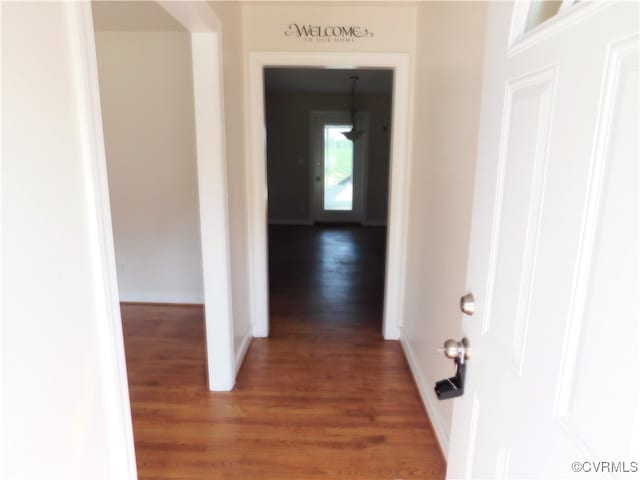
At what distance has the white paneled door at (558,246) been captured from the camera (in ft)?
1.78

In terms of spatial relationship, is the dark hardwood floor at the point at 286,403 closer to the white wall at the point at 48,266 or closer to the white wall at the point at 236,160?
the white wall at the point at 236,160

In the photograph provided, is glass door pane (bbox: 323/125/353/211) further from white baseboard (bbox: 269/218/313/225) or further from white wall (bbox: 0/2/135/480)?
white wall (bbox: 0/2/135/480)

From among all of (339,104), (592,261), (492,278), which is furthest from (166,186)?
(339,104)

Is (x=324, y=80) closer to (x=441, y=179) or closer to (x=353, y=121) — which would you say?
(x=353, y=121)

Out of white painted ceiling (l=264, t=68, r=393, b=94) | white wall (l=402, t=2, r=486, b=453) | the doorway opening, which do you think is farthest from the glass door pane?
white wall (l=402, t=2, r=486, b=453)

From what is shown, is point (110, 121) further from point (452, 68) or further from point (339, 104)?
Answer: point (339, 104)

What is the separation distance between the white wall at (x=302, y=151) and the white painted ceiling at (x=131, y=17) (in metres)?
4.26

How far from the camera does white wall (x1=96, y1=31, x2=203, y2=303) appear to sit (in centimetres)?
344

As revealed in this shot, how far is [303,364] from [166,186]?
2.07 m

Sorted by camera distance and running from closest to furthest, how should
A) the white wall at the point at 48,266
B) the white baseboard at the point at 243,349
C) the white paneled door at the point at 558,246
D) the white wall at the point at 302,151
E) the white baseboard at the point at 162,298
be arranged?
1. the white paneled door at the point at 558,246
2. the white wall at the point at 48,266
3. the white baseboard at the point at 243,349
4. the white baseboard at the point at 162,298
5. the white wall at the point at 302,151

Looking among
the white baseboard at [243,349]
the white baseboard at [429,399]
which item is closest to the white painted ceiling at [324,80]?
the white baseboard at [243,349]

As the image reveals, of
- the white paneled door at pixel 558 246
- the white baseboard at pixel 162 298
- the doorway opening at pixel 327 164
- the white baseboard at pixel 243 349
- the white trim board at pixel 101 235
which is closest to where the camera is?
the white paneled door at pixel 558 246

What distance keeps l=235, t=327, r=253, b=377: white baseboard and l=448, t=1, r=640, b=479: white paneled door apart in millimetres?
1923

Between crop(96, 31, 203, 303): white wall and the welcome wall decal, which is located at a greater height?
the welcome wall decal
